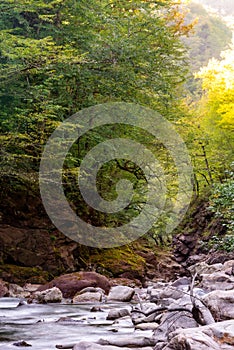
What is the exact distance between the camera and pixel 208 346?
3.50 m

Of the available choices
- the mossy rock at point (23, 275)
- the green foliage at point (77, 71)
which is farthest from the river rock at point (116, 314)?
the mossy rock at point (23, 275)

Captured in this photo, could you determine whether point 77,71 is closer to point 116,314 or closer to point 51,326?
point 116,314

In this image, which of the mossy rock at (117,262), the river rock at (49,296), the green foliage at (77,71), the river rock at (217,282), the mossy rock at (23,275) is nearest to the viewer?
the river rock at (217,282)

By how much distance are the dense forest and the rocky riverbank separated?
Answer: 1.94m

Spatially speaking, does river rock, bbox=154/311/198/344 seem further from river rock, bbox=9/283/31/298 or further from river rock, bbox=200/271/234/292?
river rock, bbox=9/283/31/298

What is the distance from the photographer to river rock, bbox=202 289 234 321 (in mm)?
5239

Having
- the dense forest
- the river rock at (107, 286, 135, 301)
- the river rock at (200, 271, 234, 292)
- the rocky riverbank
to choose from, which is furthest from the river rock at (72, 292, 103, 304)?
the dense forest

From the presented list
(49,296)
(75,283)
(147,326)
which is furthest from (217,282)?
(147,326)

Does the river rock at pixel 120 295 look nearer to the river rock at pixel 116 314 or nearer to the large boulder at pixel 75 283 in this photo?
the large boulder at pixel 75 283

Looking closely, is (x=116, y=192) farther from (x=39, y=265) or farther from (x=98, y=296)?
(x=98, y=296)

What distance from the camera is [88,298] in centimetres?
1073

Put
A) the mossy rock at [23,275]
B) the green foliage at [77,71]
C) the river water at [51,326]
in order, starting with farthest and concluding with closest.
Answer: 1. the mossy rock at [23,275]
2. the green foliage at [77,71]
3. the river water at [51,326]

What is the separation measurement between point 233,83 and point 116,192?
10957 mm

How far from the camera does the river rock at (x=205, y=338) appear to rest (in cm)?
351
